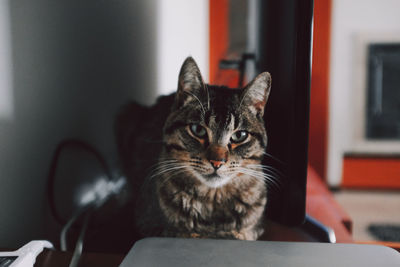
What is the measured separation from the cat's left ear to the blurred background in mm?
90

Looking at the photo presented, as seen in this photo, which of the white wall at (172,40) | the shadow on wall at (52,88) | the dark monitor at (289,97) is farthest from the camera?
the white wall at (172,40)

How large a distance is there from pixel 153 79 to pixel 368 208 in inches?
80.8

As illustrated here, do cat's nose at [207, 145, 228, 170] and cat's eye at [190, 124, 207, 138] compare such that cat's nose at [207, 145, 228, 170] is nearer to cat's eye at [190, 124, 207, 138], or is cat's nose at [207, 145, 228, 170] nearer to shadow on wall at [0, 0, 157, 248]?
cat's eye at [190, 124, 207, 138]

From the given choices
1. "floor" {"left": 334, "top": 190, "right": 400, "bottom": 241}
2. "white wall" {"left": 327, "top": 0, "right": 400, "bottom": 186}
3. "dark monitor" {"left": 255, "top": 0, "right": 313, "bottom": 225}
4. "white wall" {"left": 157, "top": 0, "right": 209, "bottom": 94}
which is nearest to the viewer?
"dark monitor" {"left": 255, "top": 0, "right": 313, "bottom": 225}

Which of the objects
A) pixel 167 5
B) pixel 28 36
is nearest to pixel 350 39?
pixel 167 5

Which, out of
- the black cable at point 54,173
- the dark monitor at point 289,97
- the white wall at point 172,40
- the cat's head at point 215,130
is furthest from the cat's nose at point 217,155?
the white wall at point 172,40

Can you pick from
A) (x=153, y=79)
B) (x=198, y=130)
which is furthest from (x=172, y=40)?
(x=198, y=130)

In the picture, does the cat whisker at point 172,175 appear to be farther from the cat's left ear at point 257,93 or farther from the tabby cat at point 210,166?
the cat's left ear at point 257,93

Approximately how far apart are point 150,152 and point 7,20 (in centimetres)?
40

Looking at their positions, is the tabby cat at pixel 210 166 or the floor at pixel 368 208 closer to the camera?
the tabby cat at pixel 210 166

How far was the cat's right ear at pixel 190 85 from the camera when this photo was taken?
536 millimetres

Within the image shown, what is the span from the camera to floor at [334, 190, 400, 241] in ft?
6.68

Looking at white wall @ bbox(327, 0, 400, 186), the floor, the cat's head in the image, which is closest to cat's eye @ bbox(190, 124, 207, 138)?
the cat's head

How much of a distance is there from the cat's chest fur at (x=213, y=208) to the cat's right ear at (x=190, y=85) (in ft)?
0.50
